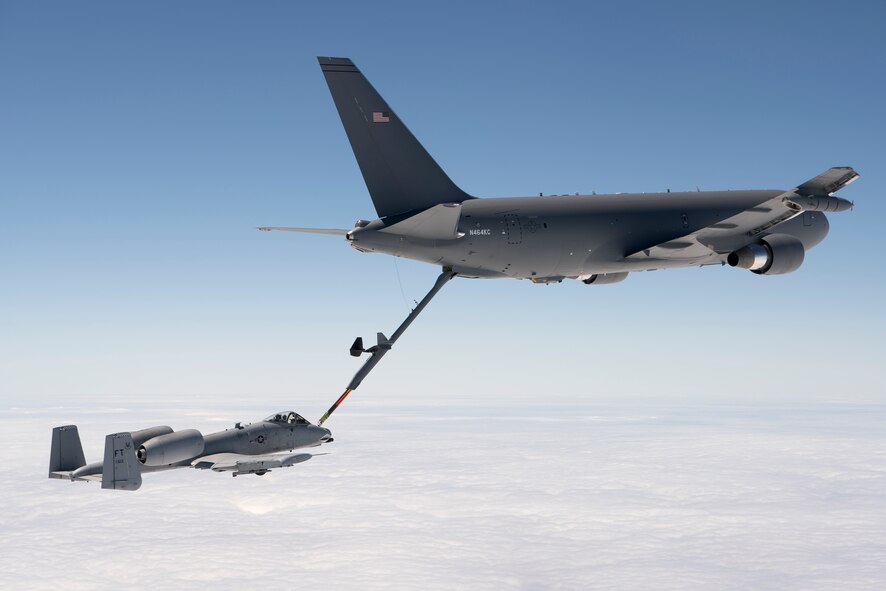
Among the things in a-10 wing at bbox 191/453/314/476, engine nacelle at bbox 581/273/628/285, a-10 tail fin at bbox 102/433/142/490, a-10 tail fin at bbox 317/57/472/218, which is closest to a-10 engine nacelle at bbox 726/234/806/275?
engine nacelle at bbox 581/273/628/285

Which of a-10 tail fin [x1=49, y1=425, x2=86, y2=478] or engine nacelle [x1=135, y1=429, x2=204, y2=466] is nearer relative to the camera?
engine nacelle [x1=135, y1=429, x2=204, y2=466]

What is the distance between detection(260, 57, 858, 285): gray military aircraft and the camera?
80.1 feet

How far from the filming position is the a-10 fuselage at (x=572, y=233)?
25.8m

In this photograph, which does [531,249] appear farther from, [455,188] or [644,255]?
[644,255]

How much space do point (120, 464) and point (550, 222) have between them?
60.5 feet

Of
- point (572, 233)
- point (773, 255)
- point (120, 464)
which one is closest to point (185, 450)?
point (120, 464)

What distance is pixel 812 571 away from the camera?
169m

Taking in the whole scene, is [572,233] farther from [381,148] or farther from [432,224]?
[381,148]

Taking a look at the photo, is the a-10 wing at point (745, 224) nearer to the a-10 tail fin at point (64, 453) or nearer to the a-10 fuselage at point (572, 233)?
the a-10 fuselage at point (572, 233)

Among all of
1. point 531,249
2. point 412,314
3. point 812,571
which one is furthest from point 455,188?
point 812,571

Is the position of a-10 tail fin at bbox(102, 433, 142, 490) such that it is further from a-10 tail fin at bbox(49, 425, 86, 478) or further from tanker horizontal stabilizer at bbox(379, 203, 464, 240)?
tanker horizontal stabilizer at bbox(379, 203, 464, 240)

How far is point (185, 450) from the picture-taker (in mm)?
25906

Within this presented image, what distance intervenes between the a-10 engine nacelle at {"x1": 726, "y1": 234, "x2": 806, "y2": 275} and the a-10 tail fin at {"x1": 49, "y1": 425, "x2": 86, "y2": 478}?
2984cm

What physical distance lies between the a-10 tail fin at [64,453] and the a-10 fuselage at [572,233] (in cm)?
1553
